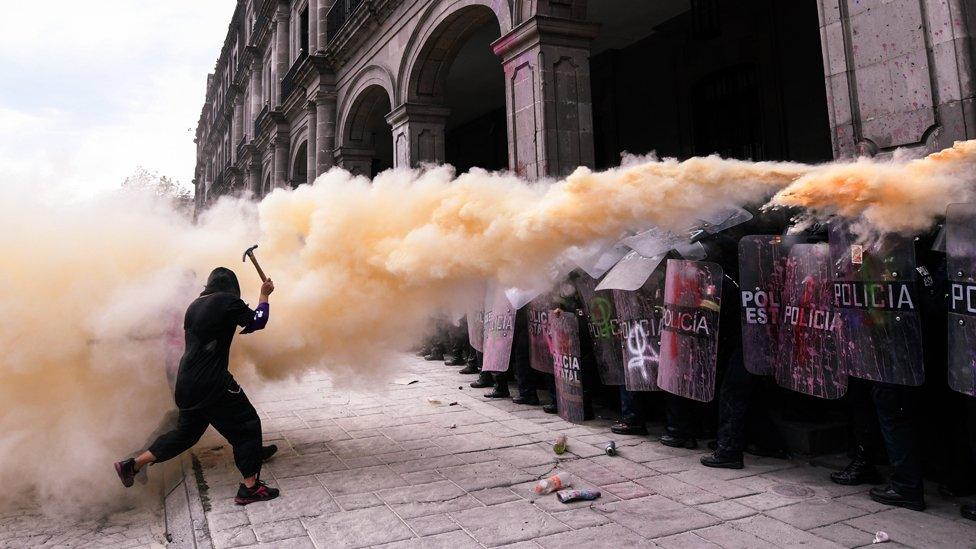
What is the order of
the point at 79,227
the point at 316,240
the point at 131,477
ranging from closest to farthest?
the point at 131,477
the point at 79,227
the point at 316,240

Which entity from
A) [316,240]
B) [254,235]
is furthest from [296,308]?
[254,235]

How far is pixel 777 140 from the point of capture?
9945 mm

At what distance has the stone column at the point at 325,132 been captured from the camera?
15.1 metres

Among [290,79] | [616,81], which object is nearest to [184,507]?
[616,81]

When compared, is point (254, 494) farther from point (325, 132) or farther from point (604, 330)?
point (325, 132)

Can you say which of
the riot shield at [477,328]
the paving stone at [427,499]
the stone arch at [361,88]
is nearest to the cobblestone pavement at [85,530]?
the paving stone at [427,499]

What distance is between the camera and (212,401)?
4105 millimetres

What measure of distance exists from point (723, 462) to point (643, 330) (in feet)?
4.00

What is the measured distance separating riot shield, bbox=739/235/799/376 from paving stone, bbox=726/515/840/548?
1.16m

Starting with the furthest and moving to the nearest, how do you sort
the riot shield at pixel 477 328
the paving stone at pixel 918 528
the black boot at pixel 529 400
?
the riot shield at pixel 477 328 → the black boot at pixel 529 400 → the paving stone at pixel 918 528

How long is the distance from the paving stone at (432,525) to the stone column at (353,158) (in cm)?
1189

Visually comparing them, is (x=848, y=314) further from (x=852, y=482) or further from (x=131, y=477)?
(x=131, y=477)

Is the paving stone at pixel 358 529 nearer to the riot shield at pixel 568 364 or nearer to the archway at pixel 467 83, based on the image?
the riot shield at pixel 568 364

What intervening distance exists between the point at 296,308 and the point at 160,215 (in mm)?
1523
